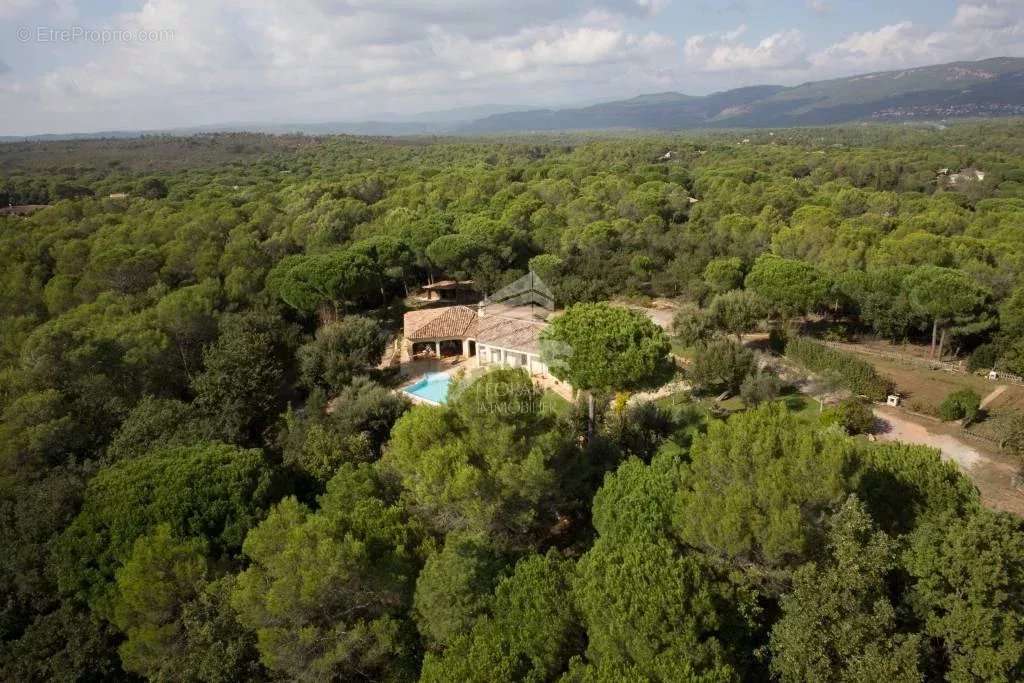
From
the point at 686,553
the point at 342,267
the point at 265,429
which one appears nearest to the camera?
the point at 686,553

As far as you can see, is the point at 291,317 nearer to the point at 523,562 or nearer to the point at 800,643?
the point at 523,562

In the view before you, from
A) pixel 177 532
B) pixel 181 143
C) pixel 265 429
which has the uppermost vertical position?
pixel 181 143

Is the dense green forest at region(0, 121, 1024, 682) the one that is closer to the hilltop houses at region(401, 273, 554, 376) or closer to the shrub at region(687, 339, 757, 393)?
the shrub at region(687, 339, 757, 393)

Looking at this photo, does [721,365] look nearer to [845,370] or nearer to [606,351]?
[845,370]

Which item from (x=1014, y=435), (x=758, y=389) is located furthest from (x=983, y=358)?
(x=758, y=389)

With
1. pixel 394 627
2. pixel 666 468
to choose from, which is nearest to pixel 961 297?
pixel 666 468
